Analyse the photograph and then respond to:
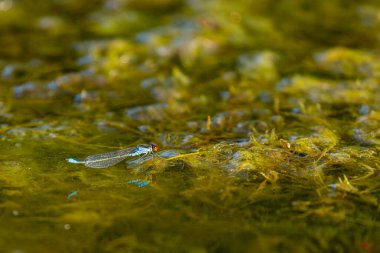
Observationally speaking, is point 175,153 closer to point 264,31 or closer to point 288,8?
point 264,31

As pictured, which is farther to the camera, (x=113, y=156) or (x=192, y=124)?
(x=192, y=124)

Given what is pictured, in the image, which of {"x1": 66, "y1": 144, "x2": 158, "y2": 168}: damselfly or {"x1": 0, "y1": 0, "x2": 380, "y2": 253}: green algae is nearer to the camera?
{"x1": 0, "y1": 0, "x2": 380, "y2": 253}: green algae

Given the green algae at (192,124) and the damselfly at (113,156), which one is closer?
the green algae at (192,124)

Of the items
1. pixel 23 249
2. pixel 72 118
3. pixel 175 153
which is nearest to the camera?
pixel 23 249

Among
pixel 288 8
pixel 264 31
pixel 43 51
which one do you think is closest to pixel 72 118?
pixel 43 51
